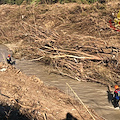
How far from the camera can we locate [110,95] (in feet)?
18.2

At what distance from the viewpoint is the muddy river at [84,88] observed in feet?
15.2

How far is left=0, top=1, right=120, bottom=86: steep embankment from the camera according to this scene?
6.77 m

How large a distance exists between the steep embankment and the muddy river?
0.34 meters

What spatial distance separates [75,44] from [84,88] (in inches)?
96.3

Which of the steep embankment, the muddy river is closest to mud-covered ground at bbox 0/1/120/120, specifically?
the steep embankment

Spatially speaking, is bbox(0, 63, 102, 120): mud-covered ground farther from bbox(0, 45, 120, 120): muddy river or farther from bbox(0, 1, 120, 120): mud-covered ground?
bbox(0, 45, 120, 120): muddy river

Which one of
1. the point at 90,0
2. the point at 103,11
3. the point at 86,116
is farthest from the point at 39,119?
the point at 90,0

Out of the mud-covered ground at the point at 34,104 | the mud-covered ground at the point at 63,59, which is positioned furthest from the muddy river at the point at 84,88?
the mud-covered ground at the point at 34,104

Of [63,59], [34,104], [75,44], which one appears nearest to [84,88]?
[63,59]

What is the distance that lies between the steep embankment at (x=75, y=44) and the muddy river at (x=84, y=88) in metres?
0.34

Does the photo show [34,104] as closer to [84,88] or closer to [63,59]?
[84,88]

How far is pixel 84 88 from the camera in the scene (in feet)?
20.7

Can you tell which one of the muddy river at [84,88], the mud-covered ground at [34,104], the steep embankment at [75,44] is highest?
the steep embankment at [75,44]

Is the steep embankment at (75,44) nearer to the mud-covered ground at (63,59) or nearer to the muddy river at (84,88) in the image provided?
the mud-covered ground at (63,59)
